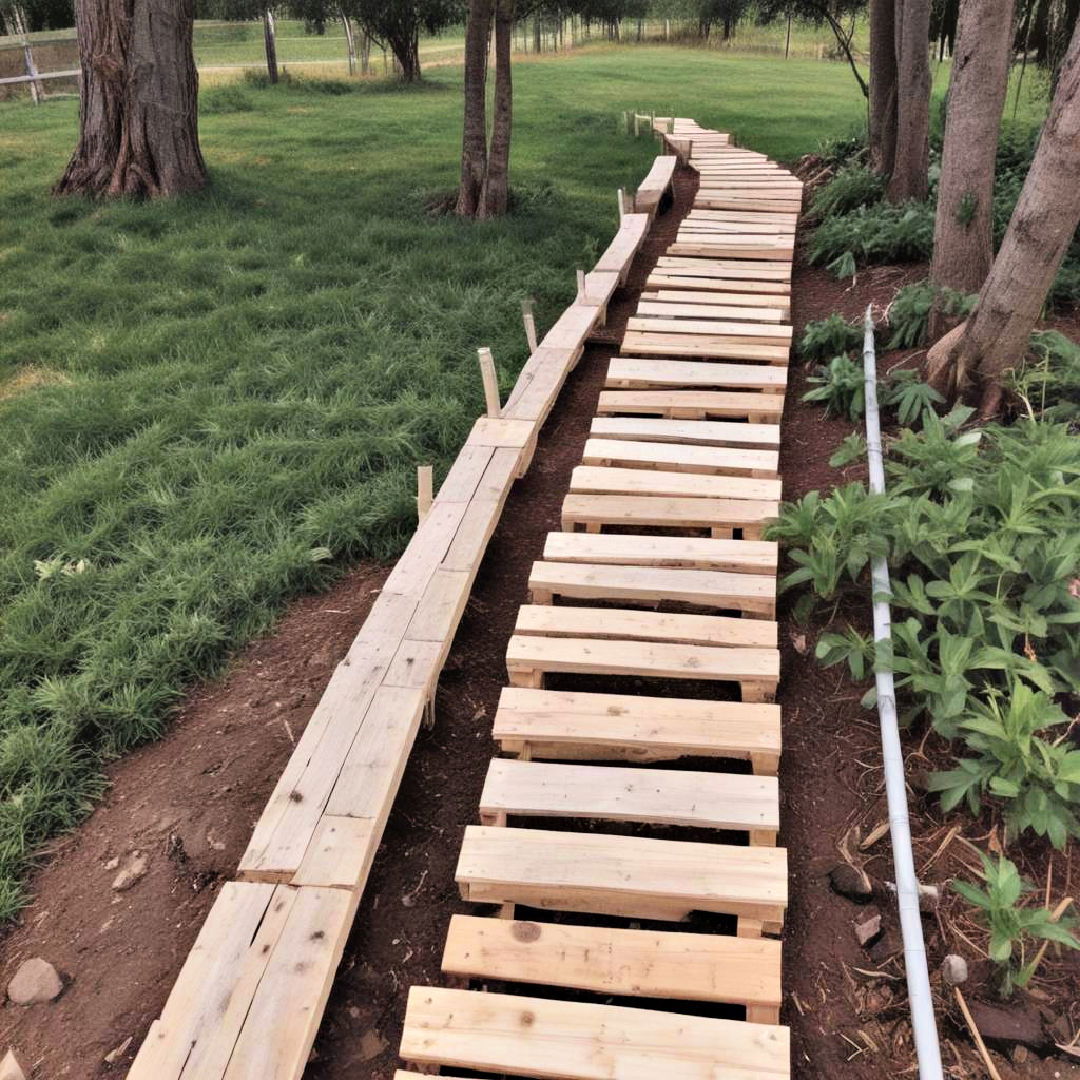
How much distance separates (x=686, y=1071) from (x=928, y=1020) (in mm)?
573

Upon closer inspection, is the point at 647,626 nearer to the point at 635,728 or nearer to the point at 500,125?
the point at 635,728

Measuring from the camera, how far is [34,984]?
2.50 meters

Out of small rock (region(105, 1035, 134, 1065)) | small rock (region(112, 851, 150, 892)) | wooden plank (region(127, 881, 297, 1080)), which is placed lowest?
small rock (region(105, 1035, 134, 1065))

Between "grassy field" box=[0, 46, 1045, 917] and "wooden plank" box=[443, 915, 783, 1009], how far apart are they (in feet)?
4.75

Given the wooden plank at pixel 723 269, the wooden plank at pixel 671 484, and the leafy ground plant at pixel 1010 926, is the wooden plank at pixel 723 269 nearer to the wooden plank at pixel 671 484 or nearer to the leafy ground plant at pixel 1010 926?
the wooden plank at pixel 671 484

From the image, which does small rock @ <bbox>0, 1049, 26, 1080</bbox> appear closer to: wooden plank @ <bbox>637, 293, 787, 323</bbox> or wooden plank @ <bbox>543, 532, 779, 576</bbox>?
wooden plank @ <bbox>543, 532, 779, 576</bbox>

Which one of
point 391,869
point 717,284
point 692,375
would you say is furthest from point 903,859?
point 717,284

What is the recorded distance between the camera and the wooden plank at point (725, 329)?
18.2 ft

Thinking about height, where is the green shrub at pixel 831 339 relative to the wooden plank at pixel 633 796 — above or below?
above

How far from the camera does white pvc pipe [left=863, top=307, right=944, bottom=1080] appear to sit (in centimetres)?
210

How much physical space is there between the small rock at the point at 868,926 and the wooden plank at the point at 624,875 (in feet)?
0.81

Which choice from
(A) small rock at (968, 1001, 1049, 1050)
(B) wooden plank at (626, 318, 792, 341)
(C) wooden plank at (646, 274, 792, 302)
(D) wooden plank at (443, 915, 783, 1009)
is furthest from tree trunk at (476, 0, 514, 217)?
(A) small rock at (968, 1001, 1049, 1050)

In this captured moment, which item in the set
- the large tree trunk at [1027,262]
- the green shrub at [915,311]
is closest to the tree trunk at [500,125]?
the green shrub at [915,311]

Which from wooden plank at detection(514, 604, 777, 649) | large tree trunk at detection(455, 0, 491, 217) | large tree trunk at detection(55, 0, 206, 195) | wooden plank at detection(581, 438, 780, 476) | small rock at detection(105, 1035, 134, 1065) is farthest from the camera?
large tree trunk at detection(55, 0, 206, 195)
